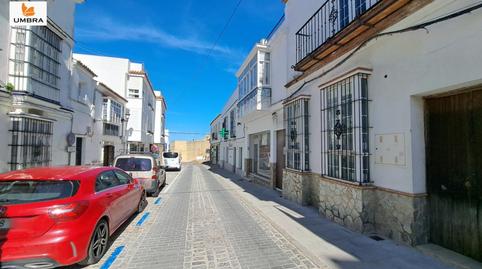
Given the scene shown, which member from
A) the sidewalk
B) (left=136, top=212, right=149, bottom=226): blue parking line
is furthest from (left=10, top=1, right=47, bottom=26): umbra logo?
the sidewalk

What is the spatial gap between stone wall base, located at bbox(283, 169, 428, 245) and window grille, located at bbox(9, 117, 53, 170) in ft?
28.2

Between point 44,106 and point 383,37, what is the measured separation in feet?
31.5

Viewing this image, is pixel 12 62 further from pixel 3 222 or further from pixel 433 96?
pixel 433 96

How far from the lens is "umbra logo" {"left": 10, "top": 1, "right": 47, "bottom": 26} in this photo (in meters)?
6.86

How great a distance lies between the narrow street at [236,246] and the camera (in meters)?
4.02

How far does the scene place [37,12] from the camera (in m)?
7.36

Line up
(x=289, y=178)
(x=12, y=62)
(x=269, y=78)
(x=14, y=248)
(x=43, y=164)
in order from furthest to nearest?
(x=269, y=78)
(x=289, y=178)
(x=43, y=164)
(x=12, y=62)
(x=14, y=248)

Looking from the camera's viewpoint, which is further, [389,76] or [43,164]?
[43,164]

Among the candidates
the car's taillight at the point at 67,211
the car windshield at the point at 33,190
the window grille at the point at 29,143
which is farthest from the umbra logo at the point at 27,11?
the car's taillight at the point at 67,211

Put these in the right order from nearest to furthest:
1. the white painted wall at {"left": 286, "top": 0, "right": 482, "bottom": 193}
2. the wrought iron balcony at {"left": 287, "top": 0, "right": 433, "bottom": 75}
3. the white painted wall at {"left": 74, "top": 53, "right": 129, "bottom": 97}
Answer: the white painted wall at {"left": 286, "top": 0, "right": 482, "bottom": 193} → the wrought iron balcony at {"left": 287, "top": 0, "right": 433, "bottom": 75} → the white painted wall at {"left": 74, "top": 53, "right": 129, "bottom": 97}

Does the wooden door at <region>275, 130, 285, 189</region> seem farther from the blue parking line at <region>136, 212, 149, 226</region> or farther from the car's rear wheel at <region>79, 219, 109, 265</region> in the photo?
the car's rear wheel at <region>79, 219, 109, 265</region>

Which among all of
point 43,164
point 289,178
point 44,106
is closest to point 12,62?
point 44,106

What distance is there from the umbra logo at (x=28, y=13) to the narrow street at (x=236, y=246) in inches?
252

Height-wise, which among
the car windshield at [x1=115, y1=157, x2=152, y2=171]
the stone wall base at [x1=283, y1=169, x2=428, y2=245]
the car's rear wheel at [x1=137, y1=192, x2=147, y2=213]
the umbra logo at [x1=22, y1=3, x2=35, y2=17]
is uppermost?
the umbra logo at [x1=22, y1=3, x2=35, y2=17]
